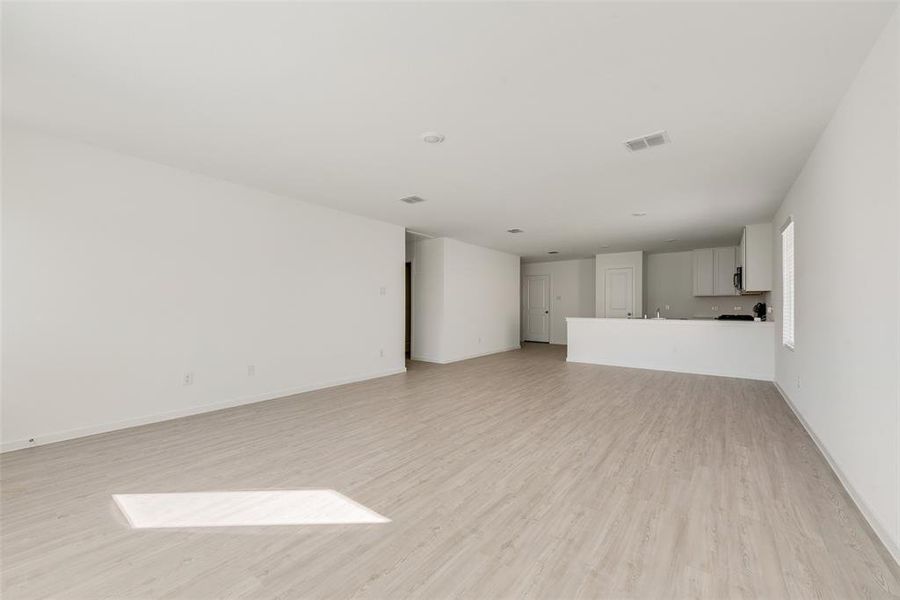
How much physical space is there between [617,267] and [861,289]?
778cm

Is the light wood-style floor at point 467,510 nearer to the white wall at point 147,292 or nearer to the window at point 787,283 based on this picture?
the white wall at point 147,292

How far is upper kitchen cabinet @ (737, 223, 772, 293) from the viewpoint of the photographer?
20.0 feet

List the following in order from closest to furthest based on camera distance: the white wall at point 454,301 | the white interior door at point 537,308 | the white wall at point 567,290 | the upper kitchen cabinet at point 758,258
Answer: the upper kitchen cabinet at point 758,258, the white wall at point 454,301, the white wall at point 567,290, the white interior door at point 537,308

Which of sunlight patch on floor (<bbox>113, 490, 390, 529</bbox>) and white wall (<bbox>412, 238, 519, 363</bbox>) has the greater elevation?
white wall (<bbox>412, 238, 519, 363</bbox>)

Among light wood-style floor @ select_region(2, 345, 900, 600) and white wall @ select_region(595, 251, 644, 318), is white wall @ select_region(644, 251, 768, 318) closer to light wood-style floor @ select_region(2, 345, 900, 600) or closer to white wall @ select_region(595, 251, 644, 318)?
white wall @ select_region(595, 251, 644, 318)

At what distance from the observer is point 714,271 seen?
8766 mm

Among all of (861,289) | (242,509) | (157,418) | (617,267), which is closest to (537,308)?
(617,267)

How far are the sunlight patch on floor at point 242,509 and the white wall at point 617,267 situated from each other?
29.4 ft

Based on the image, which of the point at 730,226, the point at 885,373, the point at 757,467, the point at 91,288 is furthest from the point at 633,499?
the point at 730,226

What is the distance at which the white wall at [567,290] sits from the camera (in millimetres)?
10930

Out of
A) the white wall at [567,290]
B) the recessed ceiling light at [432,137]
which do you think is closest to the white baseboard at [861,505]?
the recessed ceiling light at [432,137]

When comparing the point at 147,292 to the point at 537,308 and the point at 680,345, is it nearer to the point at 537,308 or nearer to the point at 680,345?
the point at 680,345

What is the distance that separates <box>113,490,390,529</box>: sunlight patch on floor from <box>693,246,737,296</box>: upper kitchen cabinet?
9367mm

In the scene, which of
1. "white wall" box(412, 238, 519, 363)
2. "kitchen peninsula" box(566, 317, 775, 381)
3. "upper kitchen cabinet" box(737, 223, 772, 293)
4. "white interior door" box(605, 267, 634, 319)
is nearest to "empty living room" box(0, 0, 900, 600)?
"upper kitchen cabinet" box(737, 223, 772, 293)
